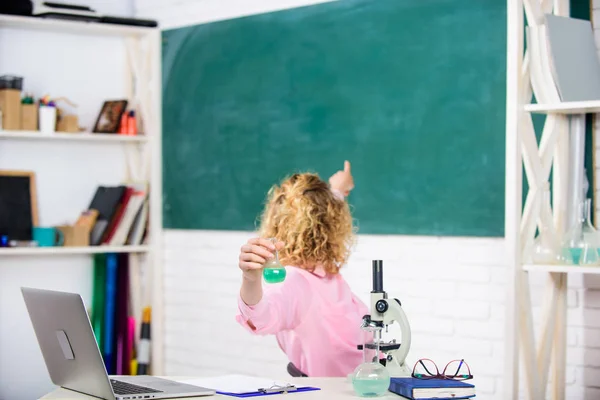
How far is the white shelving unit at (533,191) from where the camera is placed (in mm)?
3256

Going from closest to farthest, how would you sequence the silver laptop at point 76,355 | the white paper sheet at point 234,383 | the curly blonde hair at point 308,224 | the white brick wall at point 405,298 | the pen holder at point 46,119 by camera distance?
the silver laptop at point 76,355, the white paper sheet at point 234,383, the curly blonde hair at point 308,224, the white brick wall at point 405,298, the pen holder at point 46,119

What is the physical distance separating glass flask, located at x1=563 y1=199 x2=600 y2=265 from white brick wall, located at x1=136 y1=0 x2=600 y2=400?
388 millimetres

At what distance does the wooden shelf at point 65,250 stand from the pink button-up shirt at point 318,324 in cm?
196

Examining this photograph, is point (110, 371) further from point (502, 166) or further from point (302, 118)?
point (502, 166)

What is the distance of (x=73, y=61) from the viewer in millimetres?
5176

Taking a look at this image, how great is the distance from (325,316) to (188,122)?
2.19 m

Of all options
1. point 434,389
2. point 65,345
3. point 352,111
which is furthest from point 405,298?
point 65,345

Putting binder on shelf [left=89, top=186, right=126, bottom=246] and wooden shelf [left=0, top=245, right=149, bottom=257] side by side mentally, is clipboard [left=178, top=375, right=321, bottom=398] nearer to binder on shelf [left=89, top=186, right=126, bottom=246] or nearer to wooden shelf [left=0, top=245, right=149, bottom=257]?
wooden shelf [left=0, top=245, right=149, bottom=257]

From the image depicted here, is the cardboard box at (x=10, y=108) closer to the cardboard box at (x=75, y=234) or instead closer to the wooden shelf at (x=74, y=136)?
the wooden shelf at (x=74, y=136)

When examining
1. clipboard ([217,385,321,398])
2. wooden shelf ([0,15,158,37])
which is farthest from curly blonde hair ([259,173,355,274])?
wooden shelf ([0,15,158,37])

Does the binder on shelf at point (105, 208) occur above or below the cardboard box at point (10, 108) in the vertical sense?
below

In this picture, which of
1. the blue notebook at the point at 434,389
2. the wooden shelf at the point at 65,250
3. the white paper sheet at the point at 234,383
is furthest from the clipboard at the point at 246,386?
the wooden shelf at the point at 65,250

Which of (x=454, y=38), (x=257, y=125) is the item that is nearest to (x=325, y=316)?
(x=454, y=38)

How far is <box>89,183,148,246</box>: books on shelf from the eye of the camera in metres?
5.04
